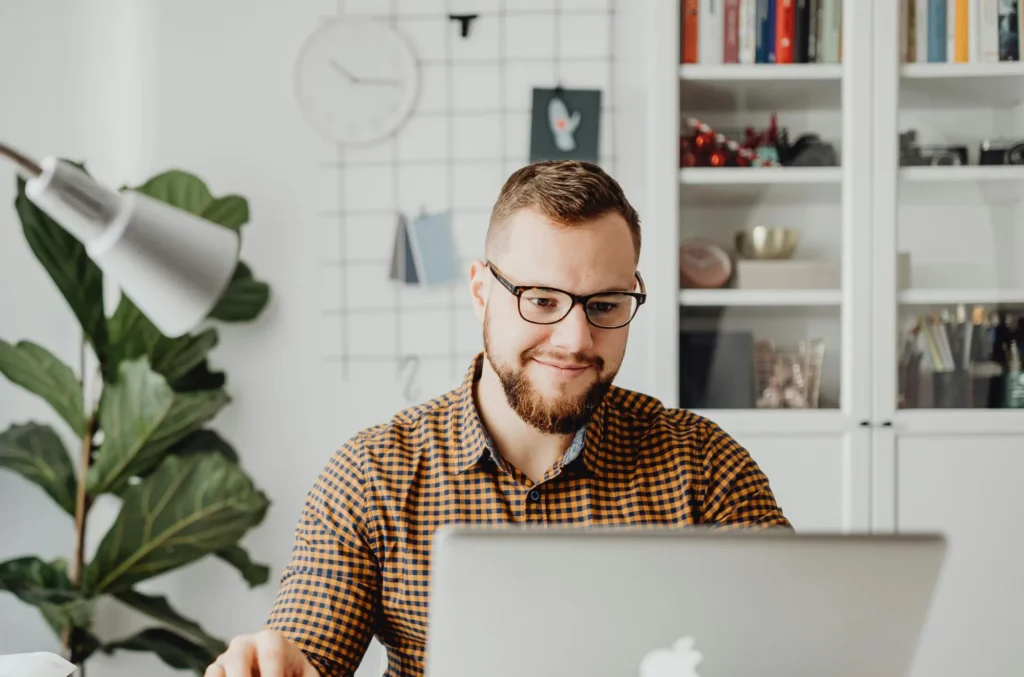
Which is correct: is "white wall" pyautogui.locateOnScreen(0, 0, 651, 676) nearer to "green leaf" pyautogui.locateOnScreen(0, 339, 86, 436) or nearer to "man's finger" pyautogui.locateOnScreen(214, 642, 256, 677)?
"green leaf" pyautogui.locateOnScreen(0, 339, 86, 436)

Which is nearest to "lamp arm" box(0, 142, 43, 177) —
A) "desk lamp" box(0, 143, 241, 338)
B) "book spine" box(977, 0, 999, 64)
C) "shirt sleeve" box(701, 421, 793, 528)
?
"desk lamp" box(0, 143, 241, 338)

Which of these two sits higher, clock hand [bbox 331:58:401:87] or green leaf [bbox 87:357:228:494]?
clock hand [bbox 331:58:401:87]

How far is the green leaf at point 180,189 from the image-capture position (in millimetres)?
2184

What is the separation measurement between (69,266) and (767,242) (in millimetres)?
1627

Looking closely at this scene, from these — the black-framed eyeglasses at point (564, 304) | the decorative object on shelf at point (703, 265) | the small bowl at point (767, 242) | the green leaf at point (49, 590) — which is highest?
the small bowl at point (767, 242)

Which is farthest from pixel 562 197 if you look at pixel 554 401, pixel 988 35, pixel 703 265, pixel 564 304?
pixel 988 35

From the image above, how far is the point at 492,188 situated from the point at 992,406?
1.36 m

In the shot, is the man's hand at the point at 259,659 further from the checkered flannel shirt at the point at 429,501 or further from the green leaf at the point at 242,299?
the green leaf at the point at 242,299

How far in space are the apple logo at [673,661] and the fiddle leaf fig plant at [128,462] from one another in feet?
4.78

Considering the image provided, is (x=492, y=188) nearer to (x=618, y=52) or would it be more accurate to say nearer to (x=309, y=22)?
(x=618, y=52)

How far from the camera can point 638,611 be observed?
2.51 feet

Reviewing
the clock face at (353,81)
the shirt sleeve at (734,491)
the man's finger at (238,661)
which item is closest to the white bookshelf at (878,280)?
the clock face at (353,81)

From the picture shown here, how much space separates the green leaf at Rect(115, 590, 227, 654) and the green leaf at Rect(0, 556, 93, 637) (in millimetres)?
106

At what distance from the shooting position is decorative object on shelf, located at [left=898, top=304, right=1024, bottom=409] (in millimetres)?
2357
